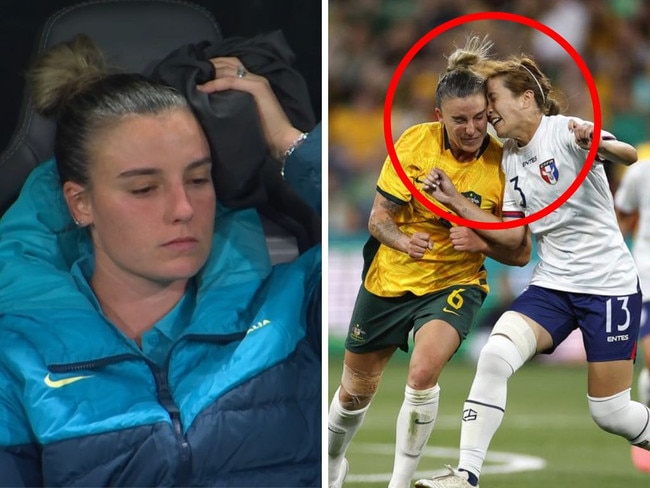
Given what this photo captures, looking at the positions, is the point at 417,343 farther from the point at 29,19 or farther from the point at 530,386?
the point at 530,386

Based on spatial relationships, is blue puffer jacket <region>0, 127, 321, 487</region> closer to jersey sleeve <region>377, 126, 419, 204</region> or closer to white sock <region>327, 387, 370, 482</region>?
jersey sleeve <region>377, 126, 419, 204</region>

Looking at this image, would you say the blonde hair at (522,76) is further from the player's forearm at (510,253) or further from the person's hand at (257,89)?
the person's hand at (257,89)

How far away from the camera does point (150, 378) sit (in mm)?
4539

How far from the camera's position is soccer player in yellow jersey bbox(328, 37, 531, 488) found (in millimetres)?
4613

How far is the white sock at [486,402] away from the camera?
457cm

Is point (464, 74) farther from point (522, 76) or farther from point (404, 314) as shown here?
point (404, 314)

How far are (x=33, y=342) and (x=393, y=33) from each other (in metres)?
8.82

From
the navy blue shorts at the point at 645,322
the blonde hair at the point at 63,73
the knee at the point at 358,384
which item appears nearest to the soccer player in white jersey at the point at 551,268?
the knee at the point at 358,384

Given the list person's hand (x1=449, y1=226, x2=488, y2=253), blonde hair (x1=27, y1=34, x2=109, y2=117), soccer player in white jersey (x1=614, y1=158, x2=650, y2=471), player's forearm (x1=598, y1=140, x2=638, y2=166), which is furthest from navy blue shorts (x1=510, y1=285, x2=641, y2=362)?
soccer player in white jersey (x1=614, y1=158, x2=650, y2=471)

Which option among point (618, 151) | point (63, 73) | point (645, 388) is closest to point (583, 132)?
point (618, 151)

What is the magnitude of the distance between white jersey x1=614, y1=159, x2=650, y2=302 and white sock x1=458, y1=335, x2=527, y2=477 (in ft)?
7.64

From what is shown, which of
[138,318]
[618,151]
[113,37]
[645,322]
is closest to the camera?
[618,151]

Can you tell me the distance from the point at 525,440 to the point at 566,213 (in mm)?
2941

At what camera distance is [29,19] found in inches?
174
